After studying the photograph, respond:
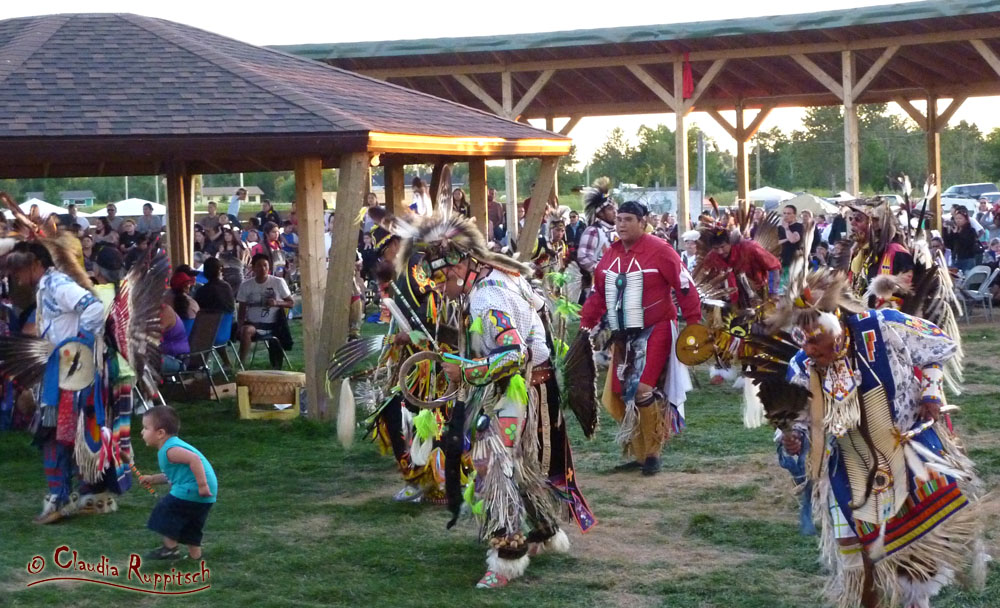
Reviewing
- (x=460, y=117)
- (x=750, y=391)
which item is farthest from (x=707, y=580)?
(x=460, y=117)

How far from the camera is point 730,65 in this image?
1812 centimetres

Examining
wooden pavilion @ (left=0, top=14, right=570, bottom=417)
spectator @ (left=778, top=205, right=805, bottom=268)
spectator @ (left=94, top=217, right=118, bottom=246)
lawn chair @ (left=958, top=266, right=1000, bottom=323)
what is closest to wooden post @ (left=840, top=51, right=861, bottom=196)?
spectator @ (left=778, top=205, right=805, bottom=268)

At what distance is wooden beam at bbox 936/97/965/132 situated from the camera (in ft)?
58.2

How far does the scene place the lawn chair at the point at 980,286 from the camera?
13.6m

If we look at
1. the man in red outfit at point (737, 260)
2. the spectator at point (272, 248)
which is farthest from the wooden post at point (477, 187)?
the spectator at point (272, 248)

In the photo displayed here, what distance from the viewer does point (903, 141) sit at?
49.7m

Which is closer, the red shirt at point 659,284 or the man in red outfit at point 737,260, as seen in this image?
the red shirt at point 659,284

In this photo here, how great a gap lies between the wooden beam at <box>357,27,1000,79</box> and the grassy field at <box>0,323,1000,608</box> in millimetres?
7929

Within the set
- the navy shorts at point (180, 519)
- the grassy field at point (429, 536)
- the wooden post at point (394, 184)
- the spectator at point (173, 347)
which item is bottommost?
the grassy field at point (429, 536)

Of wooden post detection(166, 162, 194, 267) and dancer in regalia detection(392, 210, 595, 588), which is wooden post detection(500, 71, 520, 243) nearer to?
wooden post detection(166, 162, 194, 267)

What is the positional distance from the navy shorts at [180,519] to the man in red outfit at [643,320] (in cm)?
243

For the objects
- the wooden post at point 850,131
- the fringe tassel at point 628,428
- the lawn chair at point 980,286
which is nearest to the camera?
the fringe tassel at point 628,428

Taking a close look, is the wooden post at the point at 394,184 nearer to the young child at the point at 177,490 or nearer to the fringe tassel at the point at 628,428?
the fringe tassel at the point at 628,428

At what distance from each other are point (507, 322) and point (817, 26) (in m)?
11.3
